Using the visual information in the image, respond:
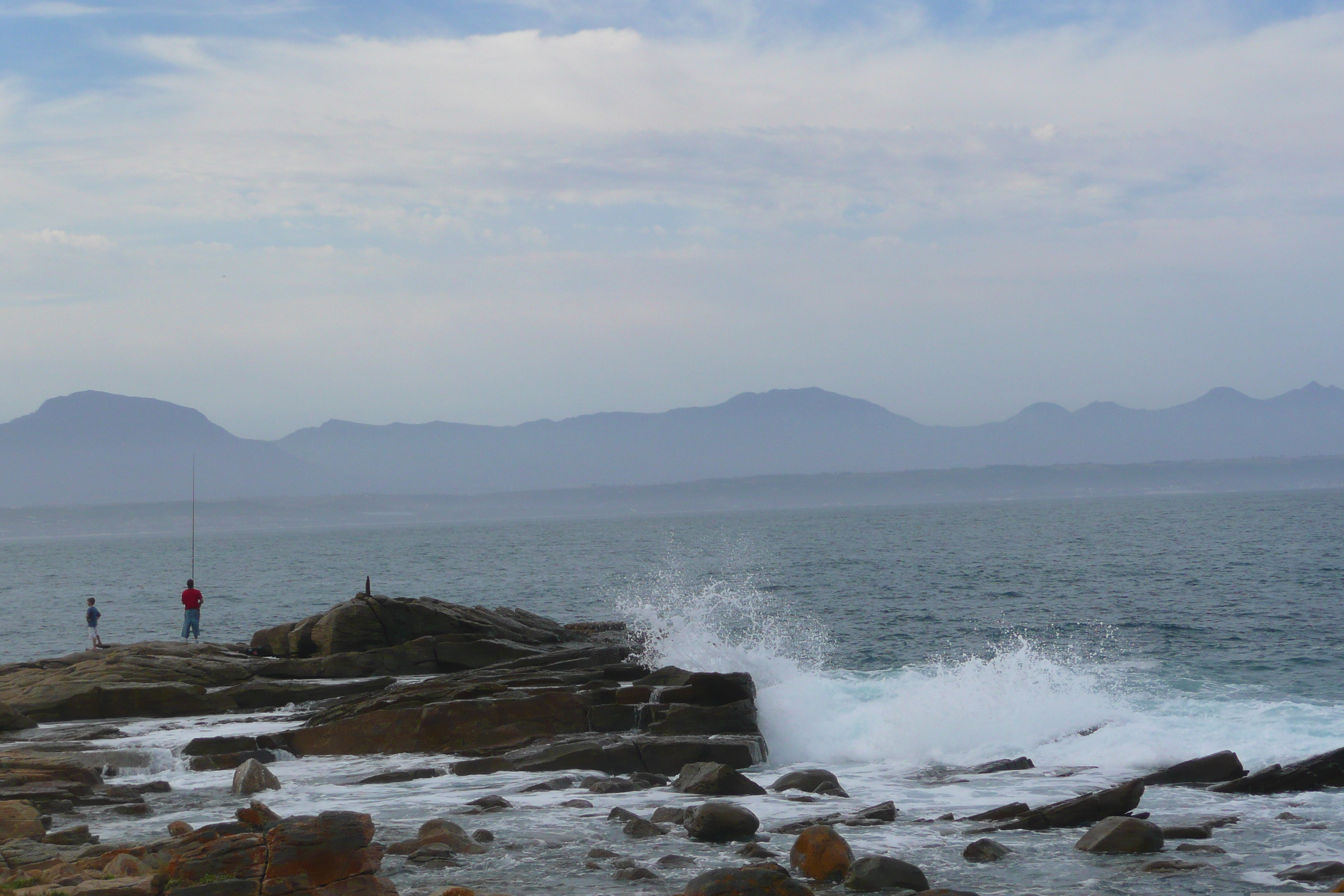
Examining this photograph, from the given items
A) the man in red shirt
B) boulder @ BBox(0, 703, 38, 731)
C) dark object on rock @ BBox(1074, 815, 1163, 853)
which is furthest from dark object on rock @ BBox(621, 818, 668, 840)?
the man in red shirt

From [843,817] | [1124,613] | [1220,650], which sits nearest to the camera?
[843,817]

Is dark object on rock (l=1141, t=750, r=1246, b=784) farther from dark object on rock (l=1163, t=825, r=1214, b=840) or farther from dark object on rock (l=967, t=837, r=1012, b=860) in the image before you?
dark object on rock (l=967, t=837, r=1012, b=860)

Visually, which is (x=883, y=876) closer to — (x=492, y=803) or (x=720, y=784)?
(x=720, y=784)

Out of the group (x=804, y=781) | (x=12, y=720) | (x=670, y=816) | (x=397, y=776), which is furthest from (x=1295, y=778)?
(x=12, y=720)

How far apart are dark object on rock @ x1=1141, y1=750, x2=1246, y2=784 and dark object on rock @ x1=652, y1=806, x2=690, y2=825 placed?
788 cm

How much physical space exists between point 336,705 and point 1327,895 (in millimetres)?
17595

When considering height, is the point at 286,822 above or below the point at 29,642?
above

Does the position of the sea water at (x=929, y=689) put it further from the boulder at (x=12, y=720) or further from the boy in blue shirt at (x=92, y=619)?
the boy in blue shirt at (x=92, y=619)

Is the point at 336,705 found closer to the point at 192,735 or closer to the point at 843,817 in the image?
the point at 192,735

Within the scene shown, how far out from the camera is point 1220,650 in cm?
3328

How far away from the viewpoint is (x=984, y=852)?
14.0 meters

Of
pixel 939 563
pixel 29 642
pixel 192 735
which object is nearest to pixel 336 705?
pixel 192 735

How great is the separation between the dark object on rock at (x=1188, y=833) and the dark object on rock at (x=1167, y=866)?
106 centimetres

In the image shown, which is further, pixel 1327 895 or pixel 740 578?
pixel 740 578
